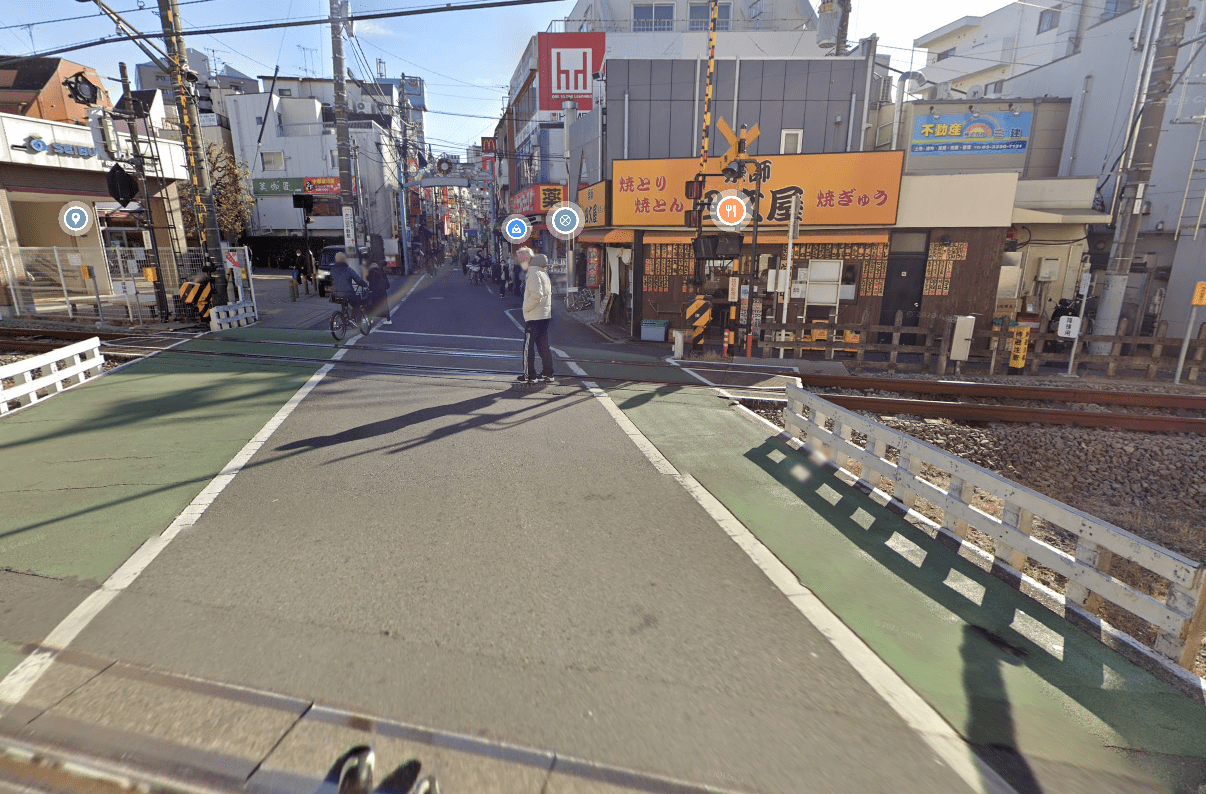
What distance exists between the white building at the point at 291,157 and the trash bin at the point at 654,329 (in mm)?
35696

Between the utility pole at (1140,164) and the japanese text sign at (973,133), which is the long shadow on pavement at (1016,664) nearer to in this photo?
the utility pole at (1140,164)

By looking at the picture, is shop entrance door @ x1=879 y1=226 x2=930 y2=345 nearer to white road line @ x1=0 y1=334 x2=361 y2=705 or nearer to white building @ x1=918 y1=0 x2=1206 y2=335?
white building @ x1=918 y1=0 x2=1206 y2=335

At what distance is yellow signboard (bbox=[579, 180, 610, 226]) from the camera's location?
55.0ft

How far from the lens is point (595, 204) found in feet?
59.4

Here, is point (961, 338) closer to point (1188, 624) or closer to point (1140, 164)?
point (1140, 164)

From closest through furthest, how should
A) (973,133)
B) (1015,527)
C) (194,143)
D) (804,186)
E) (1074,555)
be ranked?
(1015,527) → (1074,555) → (194,143) → (804,186) → (973,133)

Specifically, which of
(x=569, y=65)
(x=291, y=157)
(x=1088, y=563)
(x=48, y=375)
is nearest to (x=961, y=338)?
(x=1088, y=563)

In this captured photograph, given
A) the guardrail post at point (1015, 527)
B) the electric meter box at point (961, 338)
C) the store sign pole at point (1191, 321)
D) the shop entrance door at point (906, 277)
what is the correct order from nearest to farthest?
1. the guardrail post at point (1015, 527)
2. the store sign pole at point (1191, 321)
3. the electric meter box at point (961, 338)
4. the shop entrance door at point (906, 277)

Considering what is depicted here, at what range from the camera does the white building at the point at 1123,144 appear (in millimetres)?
17188

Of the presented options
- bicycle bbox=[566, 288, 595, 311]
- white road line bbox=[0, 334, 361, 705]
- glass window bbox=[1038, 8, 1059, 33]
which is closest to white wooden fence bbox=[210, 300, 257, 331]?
white road line bbox=[0, 334, 361, 705]

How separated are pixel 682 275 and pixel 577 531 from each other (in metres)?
12.7

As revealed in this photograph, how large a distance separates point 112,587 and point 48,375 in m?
7.49

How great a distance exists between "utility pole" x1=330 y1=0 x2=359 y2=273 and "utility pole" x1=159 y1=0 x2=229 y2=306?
14.4 ft

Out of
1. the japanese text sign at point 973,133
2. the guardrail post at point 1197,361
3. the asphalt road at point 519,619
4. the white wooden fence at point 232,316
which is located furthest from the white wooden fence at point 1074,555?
the japanese text sign at point 973,133
